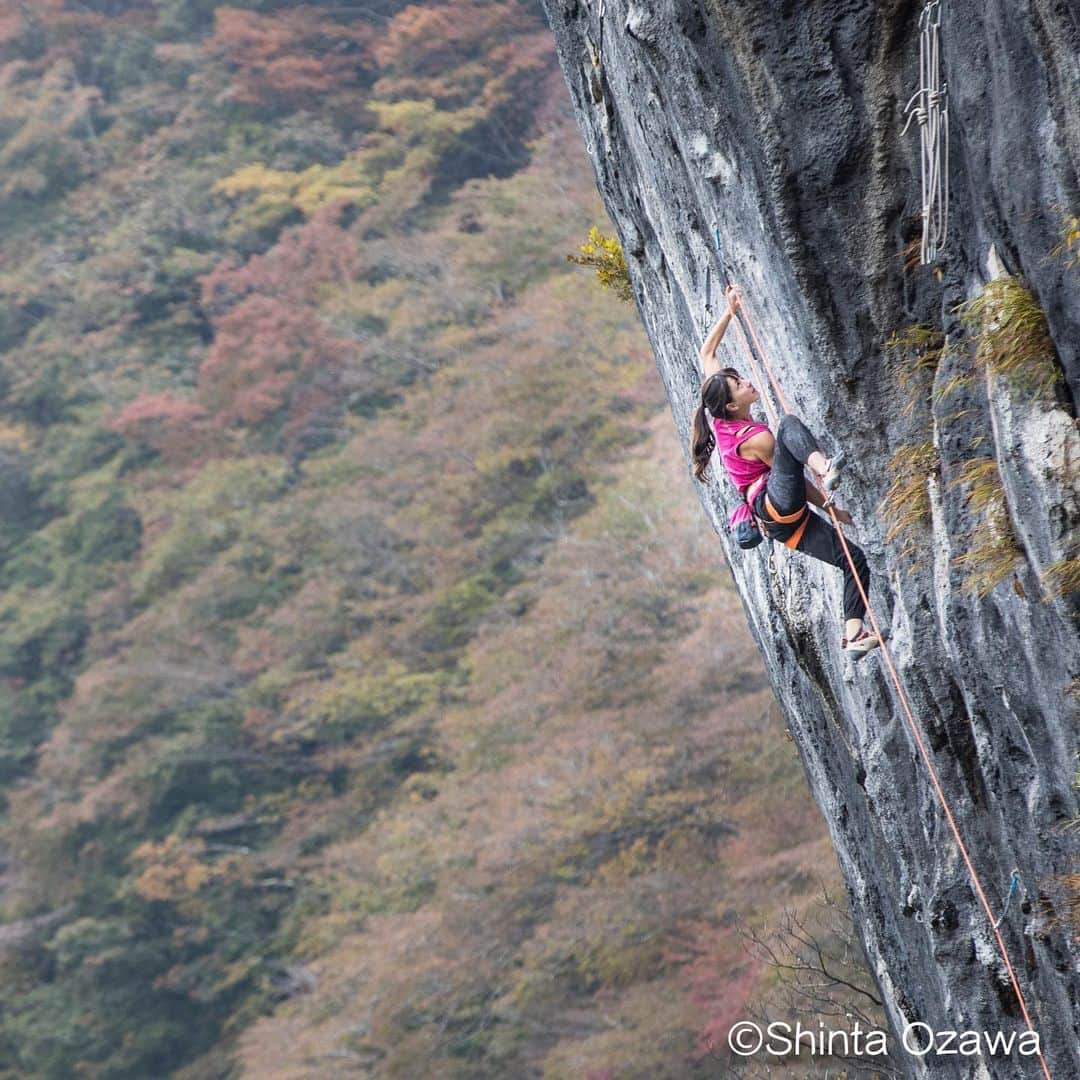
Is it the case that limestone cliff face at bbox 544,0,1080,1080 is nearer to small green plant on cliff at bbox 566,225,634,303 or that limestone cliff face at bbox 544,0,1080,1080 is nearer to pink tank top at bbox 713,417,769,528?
pink tank top at bbox 713,417,769,528

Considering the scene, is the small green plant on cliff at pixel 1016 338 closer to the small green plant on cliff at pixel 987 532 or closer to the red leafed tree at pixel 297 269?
the small green plant on cliff at pixel 987 532

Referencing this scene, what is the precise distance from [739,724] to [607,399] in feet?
17.6

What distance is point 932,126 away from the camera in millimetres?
2867

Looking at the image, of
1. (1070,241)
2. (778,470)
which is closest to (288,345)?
(778,470)

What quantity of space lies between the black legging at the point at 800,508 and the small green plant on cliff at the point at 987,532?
534mm

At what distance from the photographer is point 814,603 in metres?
3.95

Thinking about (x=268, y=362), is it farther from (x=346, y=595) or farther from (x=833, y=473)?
(x=833, y=473)

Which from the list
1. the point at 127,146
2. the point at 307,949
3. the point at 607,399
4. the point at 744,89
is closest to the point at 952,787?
the point at 744,89

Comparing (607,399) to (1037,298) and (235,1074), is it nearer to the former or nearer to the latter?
(235,1074)

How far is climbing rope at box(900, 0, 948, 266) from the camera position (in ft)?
9.29

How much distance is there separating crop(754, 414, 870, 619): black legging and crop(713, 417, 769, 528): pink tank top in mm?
102

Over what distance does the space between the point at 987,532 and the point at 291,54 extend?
2413cm

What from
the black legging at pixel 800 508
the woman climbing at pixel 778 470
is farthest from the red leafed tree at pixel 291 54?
the black legging at pixel 800 508

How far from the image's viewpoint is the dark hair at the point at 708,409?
3.71 metres
